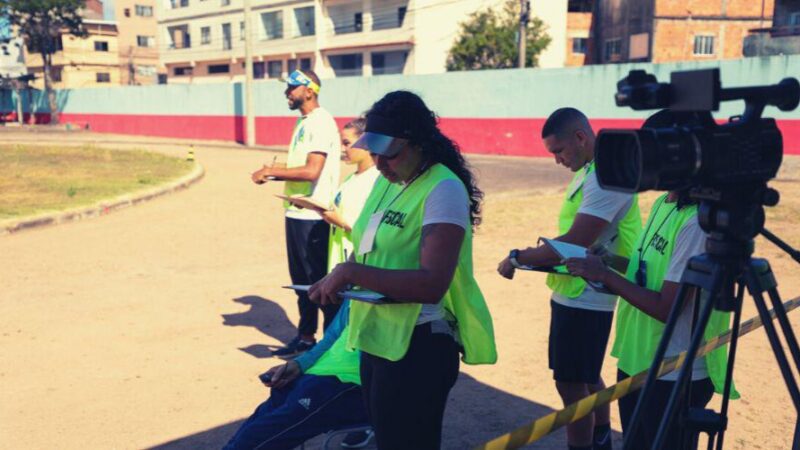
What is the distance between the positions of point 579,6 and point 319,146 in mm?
46303

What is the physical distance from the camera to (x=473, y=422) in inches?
172

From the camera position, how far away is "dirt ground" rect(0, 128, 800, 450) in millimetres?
4340

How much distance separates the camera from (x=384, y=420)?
8.31 feet

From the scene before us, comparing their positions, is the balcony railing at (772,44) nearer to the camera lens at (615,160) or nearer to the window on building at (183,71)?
the camera lens at (615,160)

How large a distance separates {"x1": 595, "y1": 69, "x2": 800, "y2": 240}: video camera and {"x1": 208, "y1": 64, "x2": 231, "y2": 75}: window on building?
2131 inches

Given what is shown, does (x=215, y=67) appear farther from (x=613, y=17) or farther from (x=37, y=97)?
(x=613, y=17)

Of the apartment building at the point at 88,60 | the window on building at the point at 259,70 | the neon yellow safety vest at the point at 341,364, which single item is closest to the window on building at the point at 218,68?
the window on building at the point at 259,70

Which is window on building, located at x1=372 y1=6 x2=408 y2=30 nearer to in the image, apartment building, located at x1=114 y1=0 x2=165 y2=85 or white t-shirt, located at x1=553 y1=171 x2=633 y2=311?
apartment building, located at x1=114 y1=0 x2=165 y2=85

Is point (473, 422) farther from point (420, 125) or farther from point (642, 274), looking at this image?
point (420, 125)

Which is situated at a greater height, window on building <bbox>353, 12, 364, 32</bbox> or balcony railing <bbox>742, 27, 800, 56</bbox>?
window on building <bbox>353, 12, 364, 32</bbox>

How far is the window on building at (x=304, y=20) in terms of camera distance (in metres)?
48.4

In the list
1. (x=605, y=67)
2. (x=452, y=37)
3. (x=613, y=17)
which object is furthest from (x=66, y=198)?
(x=613, y=17)

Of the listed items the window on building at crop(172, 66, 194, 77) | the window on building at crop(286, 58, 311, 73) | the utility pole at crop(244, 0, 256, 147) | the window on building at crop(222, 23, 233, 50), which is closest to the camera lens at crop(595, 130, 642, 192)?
the utility pole at crop(244, 0, 256, 147)

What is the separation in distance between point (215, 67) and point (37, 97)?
39.4 ft
